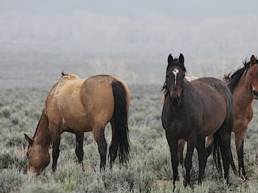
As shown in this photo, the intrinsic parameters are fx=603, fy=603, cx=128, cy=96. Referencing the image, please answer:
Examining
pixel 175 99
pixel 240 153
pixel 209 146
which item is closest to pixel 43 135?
pixel 209 146

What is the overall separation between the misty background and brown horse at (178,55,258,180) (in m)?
44.2

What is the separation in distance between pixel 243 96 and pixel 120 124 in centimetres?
223

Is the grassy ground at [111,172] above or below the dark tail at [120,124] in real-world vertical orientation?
below

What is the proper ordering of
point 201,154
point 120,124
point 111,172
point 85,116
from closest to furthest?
point 111,172 < point 201,154 < point 85,116 < point 120,124

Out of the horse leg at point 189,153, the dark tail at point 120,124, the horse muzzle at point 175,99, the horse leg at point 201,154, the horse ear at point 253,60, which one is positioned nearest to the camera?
the horse muzzle at point 175,99

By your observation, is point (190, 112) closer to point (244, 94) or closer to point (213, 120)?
point (213, 120)

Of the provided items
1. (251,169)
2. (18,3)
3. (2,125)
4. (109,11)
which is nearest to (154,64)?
(2,125)

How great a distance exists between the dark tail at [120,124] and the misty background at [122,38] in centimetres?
4430

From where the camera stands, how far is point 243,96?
33.7 ft

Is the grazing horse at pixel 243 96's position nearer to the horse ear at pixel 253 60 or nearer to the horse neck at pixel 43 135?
the horse ear at pixel 253 60

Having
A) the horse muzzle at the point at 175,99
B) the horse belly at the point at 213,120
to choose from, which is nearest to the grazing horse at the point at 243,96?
the horse belly at the point at 213,120

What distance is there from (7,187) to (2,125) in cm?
883

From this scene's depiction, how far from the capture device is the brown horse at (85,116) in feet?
30.8

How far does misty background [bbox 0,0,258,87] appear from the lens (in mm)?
77569
